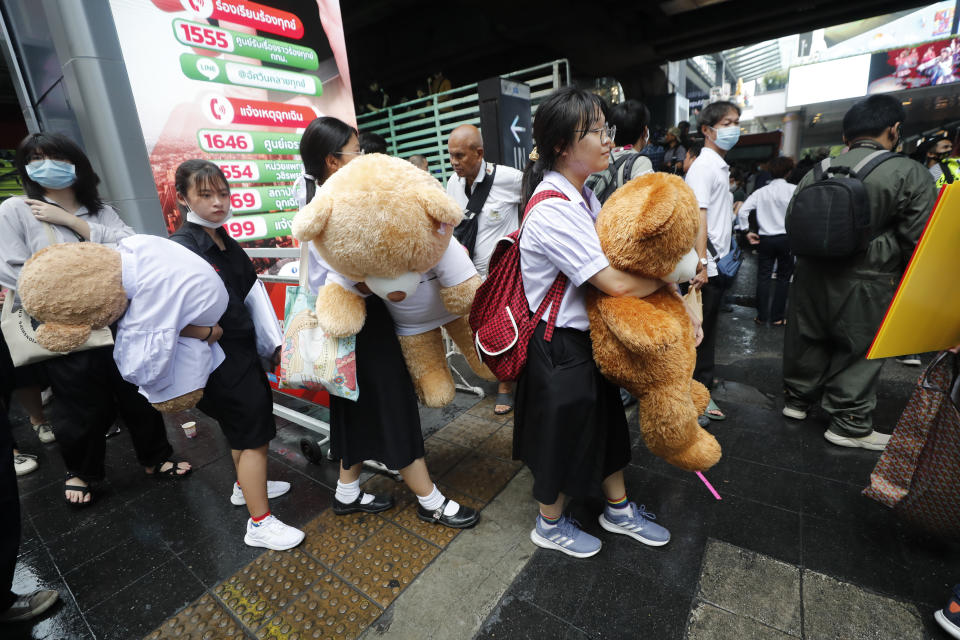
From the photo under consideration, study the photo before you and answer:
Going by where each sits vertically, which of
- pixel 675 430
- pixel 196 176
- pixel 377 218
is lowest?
pixel 675 430

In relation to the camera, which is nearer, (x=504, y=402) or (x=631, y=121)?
(x=631, y=121)

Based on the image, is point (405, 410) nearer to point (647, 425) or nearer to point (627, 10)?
point (647, 425)

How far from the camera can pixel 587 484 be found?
1.98 meters

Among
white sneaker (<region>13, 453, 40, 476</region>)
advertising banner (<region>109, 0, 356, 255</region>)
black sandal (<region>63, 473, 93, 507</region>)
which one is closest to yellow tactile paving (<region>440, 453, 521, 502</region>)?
black sandal (<region>63, 473, 93, 507</region>)

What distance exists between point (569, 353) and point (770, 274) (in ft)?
16.5

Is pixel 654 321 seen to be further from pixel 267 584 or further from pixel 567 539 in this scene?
pixel 267 584

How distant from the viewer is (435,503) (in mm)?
2420

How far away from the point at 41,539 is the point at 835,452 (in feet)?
16.1

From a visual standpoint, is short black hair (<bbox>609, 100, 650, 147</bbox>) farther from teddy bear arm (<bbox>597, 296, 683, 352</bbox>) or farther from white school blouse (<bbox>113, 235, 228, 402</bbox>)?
white school blouse (<bbox>113, 235, 228, 402</bbox>)

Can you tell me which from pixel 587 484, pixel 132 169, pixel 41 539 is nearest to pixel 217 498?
pixel 41 539

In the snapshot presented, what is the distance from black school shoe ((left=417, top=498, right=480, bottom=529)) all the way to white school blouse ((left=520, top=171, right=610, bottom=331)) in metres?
1.26

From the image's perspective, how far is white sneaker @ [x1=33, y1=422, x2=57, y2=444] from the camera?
3.76 metres

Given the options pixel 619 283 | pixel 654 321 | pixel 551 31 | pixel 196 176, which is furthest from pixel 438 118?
pixel 654 321

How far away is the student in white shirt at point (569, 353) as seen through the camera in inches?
63.2
